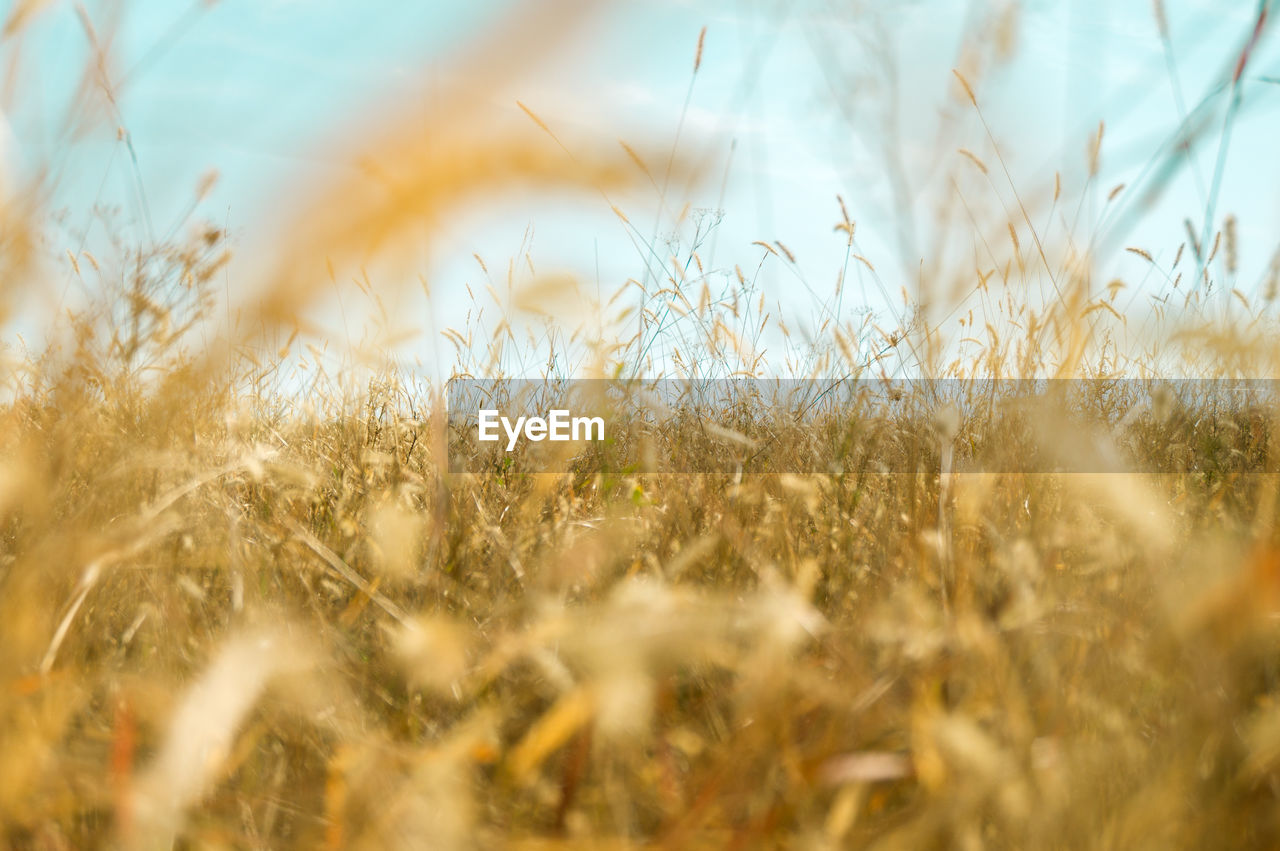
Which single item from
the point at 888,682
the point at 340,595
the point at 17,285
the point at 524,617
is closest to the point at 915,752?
the point at 888,682

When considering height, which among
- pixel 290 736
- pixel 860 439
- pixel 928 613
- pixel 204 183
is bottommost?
pixel 290 736

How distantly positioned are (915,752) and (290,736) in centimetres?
56

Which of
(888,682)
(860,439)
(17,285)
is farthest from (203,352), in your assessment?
(860,439)

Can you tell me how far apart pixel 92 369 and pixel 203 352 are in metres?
0.40

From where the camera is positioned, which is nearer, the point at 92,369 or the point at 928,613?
the point at 928,613

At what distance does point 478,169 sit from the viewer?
1.70 ft

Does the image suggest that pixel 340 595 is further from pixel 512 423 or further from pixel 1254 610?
pixel 1254 610

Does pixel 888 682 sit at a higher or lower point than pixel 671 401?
lower

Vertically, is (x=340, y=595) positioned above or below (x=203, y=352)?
below

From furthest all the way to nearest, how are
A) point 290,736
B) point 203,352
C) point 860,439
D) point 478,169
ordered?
1. point 860,439
2. point 203,352
3. point 290,736
4. point 478,169

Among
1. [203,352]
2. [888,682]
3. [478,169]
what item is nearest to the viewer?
[478,169]

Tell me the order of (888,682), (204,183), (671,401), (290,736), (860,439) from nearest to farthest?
(888,682)
(290,736)
(204,183)
(860,439)
(671,401)

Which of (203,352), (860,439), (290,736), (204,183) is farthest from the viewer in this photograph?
(860,439)

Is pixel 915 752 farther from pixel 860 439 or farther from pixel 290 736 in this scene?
pixel 860 439
